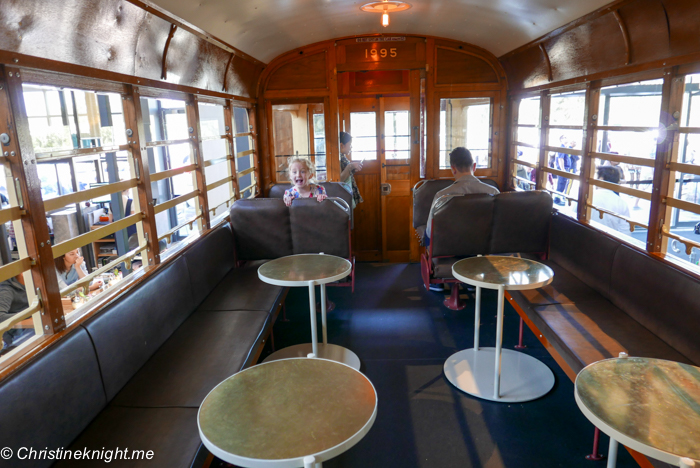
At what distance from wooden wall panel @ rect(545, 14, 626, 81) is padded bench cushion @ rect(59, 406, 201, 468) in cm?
374

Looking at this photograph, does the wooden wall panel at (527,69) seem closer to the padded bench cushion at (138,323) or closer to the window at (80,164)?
the padded bench cushion at (138,323)

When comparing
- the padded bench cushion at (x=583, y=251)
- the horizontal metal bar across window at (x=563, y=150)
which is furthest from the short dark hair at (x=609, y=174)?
the padded bench cushion at (x=583, y=251)

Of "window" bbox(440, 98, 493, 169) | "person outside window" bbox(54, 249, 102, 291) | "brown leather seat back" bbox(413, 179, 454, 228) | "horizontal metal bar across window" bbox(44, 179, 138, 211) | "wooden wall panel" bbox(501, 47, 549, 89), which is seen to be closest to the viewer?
"horizontal metal bar across window" bbox(44, 179, 138, 211)

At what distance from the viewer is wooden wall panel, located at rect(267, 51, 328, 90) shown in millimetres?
6227

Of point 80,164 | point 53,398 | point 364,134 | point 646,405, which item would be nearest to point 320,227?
point 364,134

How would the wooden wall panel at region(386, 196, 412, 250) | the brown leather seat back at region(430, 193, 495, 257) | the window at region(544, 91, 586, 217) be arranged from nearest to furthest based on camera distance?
the window at region(544, 91, 586, 217)
the brown leather seat back at region(430, 193, 495, 257)
the wooden wall panel at region(386, 196, 412, 250)

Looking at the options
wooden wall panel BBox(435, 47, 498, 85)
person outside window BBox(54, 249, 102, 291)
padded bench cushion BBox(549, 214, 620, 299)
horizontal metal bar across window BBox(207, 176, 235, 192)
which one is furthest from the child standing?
wooden wall panel BBox(435, 47, 498, 85)

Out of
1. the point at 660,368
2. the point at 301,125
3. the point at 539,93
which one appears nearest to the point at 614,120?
the point at 539,93

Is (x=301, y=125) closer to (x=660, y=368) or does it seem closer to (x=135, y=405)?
(x=135, y=405)

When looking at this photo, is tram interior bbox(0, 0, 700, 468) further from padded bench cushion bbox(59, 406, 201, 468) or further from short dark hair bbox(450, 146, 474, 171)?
short dark hair bbox(450, 146, 474, 171)

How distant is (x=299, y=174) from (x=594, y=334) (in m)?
2.99

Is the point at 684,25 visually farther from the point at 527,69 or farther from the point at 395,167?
the point at 395,167

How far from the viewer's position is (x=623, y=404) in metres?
1.83

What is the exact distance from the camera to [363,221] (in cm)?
681
